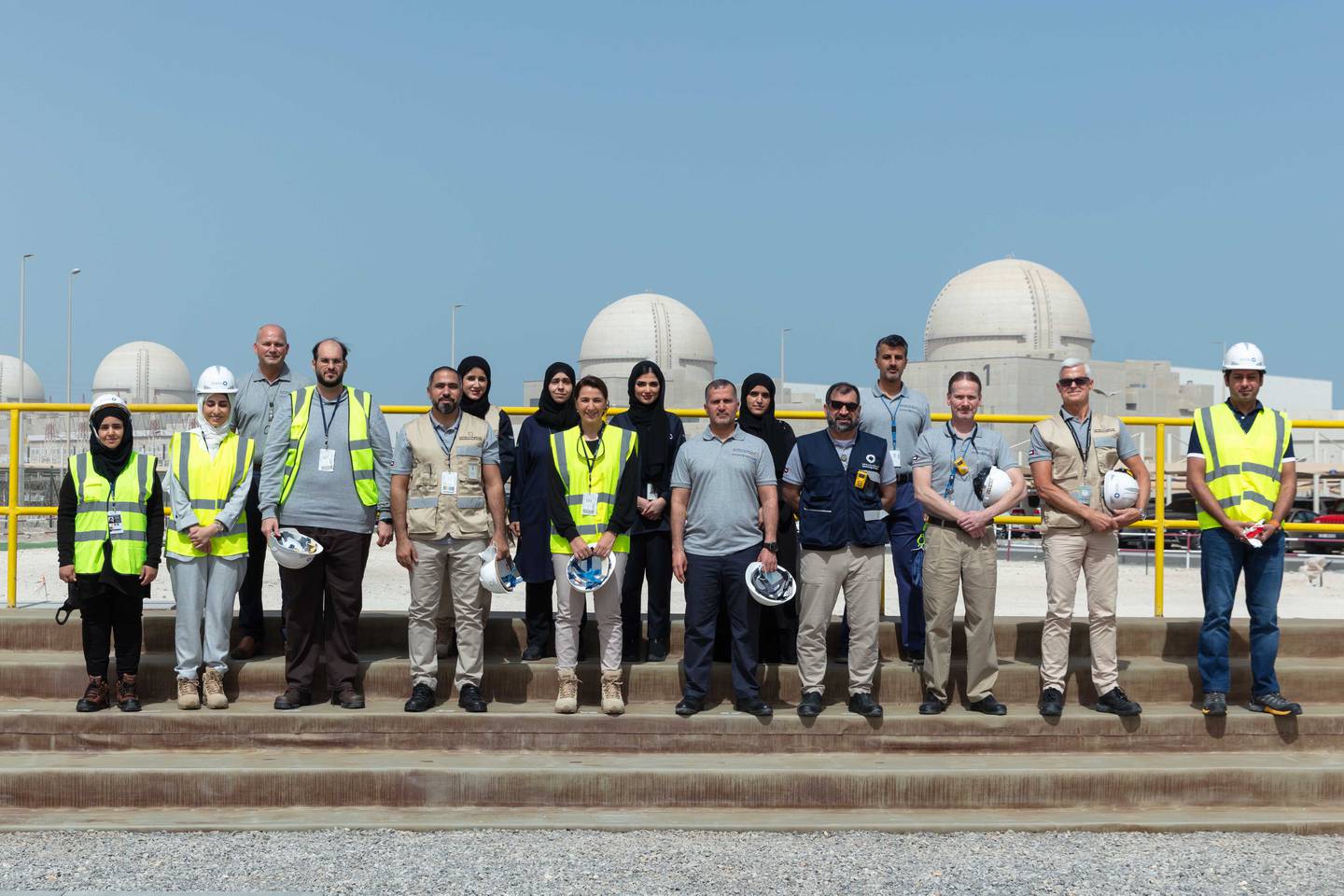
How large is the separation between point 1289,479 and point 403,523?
425 centimetres

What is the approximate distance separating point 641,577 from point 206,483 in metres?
2.14

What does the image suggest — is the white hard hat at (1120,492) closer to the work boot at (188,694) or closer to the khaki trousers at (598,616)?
the khaki trousers at (598,616)

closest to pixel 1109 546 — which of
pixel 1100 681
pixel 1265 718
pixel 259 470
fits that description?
pixel 1100 681

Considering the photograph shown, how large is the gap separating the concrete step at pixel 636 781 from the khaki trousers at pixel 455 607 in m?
0.46

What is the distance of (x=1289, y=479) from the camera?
20.1 ft

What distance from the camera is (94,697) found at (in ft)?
19.0

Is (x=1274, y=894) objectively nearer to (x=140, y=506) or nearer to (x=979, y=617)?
(x=979, y=617)

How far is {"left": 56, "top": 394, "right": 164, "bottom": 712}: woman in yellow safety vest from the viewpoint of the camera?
5.83 m

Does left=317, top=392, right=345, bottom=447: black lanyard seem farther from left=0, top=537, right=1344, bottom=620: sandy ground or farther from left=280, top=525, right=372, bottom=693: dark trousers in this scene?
left=0, top=537, right=1344, bottom=620: sandy ground

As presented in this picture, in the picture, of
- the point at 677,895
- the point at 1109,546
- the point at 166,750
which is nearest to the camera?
the point at 677,895

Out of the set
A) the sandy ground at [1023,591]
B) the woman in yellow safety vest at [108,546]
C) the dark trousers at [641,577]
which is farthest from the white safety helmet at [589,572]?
the sandy ground at [1023,591]

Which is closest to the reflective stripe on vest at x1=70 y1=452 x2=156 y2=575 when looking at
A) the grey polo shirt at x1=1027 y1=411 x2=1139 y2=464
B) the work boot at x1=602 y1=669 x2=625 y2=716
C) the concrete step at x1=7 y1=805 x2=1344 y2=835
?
the concrete step at x1=7 y1=805 x2=1344 y2=835

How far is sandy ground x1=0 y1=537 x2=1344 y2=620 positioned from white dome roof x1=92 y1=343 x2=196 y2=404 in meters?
58.4

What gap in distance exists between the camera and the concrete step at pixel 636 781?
523 centimetres
